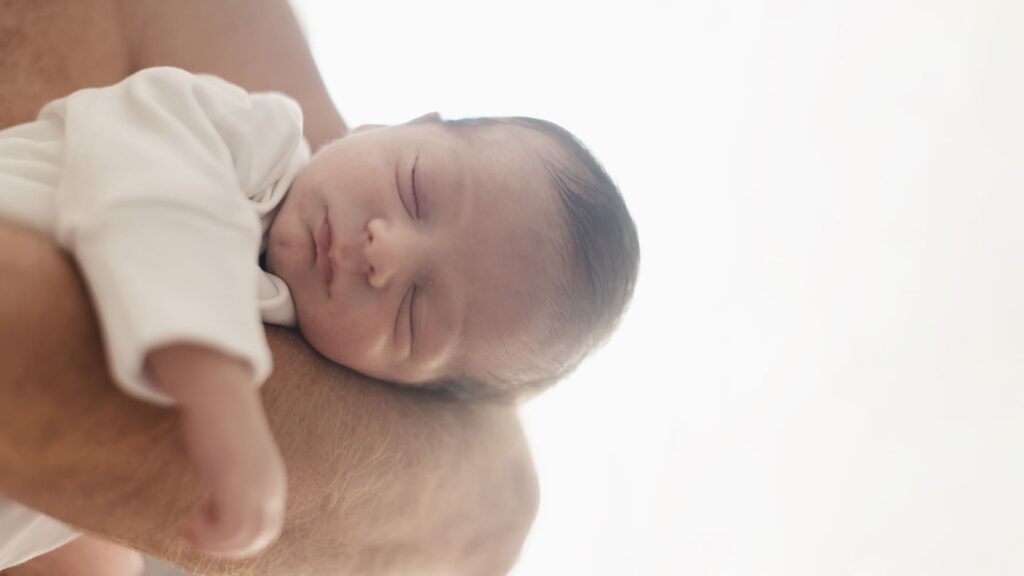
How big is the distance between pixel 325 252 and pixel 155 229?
1.14 ft

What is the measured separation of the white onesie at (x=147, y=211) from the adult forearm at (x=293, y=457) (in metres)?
0.04

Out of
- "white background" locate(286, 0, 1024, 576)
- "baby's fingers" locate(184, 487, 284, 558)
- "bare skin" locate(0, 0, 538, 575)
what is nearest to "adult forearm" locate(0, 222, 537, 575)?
"bare skin" locate(0, 0, 538, 575)

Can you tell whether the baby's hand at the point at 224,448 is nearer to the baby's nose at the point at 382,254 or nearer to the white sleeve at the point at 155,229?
the white sleeve at the point at 155,229

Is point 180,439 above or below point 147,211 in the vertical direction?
below

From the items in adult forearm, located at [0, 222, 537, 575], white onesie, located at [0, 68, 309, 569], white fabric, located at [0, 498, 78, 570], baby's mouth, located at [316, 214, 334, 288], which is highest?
white onesie, located at [0, 68, 309, 569]

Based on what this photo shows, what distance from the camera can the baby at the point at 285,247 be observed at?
24.2 inches

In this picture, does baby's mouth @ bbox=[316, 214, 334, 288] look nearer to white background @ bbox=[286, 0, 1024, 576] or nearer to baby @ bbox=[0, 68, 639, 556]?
baby @ bbox=[0, 68, 639, 556]

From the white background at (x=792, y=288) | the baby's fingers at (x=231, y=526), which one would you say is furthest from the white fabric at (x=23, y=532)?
the white background at (x=792, y=288)

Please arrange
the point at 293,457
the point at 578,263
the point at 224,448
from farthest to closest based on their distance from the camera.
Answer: the point at 578,263, the point at 293,457, the point at 224,448

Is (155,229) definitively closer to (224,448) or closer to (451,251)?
(224,448)

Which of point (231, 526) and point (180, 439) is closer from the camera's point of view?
point (231, 526)

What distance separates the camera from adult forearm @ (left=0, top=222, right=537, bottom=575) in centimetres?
59

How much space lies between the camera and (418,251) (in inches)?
39.6

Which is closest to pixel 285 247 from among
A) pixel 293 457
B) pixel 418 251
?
pixel 418 251
